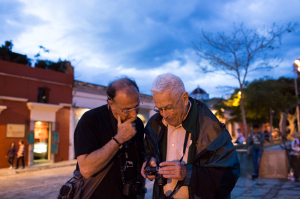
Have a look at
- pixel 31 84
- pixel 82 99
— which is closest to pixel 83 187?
pixel 31 84

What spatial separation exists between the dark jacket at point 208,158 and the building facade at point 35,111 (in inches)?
588

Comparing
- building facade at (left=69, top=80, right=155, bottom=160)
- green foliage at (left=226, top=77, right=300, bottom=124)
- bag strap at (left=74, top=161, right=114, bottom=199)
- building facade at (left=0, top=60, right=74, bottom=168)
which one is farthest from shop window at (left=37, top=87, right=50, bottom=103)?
bag strap at (left=74, top=161, right=114, bottom=199)

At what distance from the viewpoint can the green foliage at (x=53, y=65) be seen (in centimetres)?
1819

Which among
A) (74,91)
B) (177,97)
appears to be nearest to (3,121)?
(74,91)

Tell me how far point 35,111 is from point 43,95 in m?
1.28

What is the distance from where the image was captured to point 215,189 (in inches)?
62.6

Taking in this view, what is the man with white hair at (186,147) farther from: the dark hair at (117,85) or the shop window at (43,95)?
the shop window at (43,95)

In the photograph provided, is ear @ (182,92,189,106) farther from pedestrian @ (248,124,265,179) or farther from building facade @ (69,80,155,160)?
building facade @ (69,80,155,160)

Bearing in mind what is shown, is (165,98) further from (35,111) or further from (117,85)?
(35,111)

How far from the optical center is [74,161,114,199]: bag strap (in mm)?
1938

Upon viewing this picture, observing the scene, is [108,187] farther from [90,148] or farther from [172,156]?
[172,156]

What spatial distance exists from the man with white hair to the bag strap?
0.33 metres

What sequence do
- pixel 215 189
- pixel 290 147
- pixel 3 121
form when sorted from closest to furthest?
1. pixel 215 189
2. pixel 290 147
3. pixel 3 121

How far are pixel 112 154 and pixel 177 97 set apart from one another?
65cm
